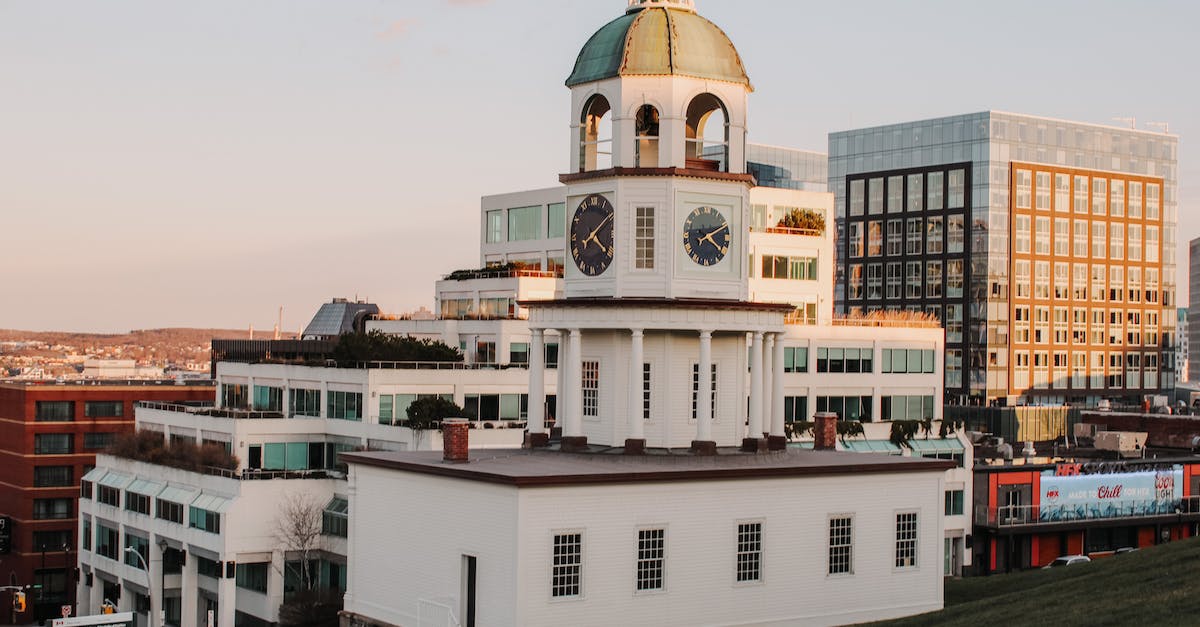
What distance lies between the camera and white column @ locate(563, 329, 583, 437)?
→ 5359 cm

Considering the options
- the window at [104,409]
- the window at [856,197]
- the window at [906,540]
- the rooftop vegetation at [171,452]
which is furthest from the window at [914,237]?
the window at [906,540]

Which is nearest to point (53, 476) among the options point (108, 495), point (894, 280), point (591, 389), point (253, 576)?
point (108, 495)

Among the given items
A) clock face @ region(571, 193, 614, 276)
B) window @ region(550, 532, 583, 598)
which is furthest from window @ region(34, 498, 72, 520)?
window @ region(550, 532, 583, 598)

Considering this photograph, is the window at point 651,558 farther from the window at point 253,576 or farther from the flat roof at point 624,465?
the window at point 253,576

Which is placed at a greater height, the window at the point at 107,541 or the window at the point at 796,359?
the window at the point at 796,359

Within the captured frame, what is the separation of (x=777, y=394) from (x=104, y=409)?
85864mm

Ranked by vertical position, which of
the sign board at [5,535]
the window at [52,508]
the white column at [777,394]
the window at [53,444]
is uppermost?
the white column at [777,394]

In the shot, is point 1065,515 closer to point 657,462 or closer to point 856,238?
point 657,462

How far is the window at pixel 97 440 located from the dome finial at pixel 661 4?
272 feet

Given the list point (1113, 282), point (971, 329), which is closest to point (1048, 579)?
point (971, 329)

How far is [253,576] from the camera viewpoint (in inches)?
3196

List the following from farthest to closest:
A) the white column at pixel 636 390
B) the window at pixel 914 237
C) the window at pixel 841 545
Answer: the window at pixel 914 237 → the window at pixel 841 545 → the white column at pixel 636 390

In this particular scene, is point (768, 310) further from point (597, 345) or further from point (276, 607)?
point (276, 607)

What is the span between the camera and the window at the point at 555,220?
10706 cm
